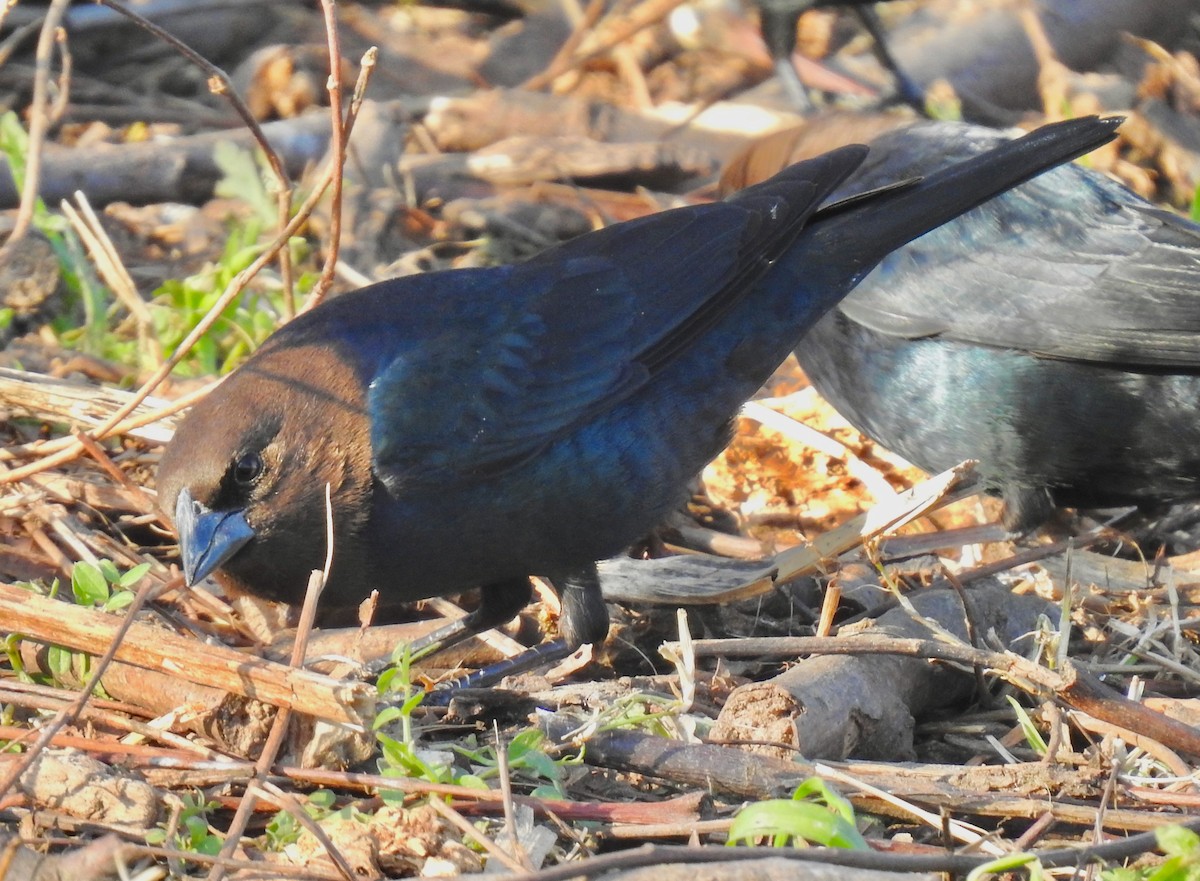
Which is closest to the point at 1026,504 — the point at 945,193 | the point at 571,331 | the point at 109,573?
the point at 945,193

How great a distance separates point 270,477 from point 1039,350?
2643 mm

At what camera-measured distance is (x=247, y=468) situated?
3.58 m

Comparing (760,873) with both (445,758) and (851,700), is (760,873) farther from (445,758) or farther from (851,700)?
(851,700)

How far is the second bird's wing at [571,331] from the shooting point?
3.85m

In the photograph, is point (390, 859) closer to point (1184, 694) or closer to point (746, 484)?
point (1184, 694)

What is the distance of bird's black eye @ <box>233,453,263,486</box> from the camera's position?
356 cm

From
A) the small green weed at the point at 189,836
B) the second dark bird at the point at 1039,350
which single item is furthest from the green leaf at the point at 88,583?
the second dark bird at the point at 1039,350

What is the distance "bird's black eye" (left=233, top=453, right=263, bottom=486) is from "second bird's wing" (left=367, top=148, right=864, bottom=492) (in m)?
0.29

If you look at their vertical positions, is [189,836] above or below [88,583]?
below

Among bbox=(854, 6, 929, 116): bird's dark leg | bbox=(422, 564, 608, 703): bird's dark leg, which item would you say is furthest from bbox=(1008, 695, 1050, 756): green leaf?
bbox=(854, 6, 929, 116): bird's dark leg

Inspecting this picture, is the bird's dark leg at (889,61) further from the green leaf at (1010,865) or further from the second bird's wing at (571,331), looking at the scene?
the green leaf at (1010,865)

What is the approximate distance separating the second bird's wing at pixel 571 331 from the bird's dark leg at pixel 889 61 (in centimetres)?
365

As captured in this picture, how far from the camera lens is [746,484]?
5332 mm

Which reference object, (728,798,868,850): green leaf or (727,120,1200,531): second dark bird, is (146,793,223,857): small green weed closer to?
(728,798,868,850): green leaf
